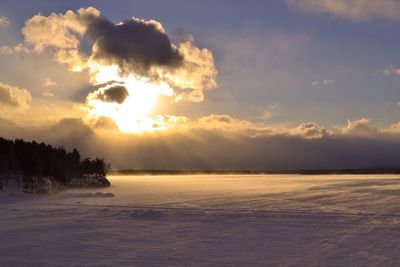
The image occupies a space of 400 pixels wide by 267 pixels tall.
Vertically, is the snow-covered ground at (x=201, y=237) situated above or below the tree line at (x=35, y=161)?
below

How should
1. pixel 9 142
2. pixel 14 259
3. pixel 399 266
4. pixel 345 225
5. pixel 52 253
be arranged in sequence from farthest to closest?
pixel 9 142 < pixel 345 225 < pixel 52 253 < pixel 14 259 < pixel 399 266

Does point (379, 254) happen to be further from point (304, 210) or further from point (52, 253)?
point (304, 210)

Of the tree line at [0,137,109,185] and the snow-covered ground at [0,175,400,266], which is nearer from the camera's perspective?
the snow-covered ground at [0,175,400,266]

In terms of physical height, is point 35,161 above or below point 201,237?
above

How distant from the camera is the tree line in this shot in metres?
85.5

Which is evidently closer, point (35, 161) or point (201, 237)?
point (201, 237)

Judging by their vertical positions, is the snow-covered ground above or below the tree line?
below

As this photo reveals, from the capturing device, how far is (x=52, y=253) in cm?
1991

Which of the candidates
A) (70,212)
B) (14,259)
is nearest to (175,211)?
(70,212)

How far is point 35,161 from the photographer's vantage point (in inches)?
3418

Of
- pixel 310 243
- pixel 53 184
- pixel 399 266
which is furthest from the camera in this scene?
pixel 53 184

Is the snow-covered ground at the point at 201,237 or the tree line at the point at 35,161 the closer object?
the snow-covered ground at the point at 201,237

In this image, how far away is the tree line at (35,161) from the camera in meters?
85.5

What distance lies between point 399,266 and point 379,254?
2.52 metres
